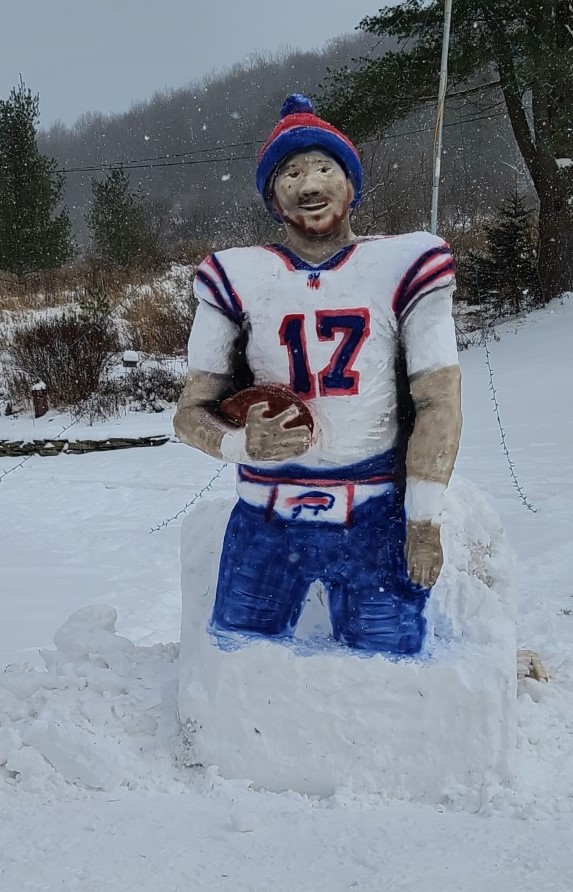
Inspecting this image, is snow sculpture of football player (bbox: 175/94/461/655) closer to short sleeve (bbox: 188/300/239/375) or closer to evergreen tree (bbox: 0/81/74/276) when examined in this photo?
short sleeve (bbox: 188/300/239/375)

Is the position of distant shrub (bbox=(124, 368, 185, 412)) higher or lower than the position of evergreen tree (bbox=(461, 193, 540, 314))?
lower

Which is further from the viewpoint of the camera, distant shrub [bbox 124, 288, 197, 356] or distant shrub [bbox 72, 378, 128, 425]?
distant shrub [bbox 124, 288, 197, 356]

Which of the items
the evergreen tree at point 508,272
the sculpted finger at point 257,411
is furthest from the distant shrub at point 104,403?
the sculpted finger at point 257,411

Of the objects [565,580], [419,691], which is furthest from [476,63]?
[419,691]

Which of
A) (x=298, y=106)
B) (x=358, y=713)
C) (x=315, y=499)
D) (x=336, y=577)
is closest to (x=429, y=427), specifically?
(x=315, y=499)

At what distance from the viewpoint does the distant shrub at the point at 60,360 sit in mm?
9156

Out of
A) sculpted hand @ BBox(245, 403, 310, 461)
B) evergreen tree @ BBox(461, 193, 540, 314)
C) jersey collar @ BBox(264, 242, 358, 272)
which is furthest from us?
evergreen tree @ BBox(461, 193, 540, 314)

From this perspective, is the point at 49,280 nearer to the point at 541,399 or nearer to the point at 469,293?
the point at 469,293

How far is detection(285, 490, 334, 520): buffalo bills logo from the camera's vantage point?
1.82 meters

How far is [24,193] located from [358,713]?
1576cm

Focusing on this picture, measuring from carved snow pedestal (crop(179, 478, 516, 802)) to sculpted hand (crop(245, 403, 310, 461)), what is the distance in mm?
476

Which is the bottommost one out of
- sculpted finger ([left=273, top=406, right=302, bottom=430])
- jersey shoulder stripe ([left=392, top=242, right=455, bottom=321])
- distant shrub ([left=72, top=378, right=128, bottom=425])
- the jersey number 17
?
distant shrub ([left=72, top=378, right=128, bottom=425])

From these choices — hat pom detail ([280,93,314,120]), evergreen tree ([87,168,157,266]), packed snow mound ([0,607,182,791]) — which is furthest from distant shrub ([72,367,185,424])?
evergreen tree ([87,168,157,266])

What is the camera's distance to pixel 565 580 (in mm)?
3531
